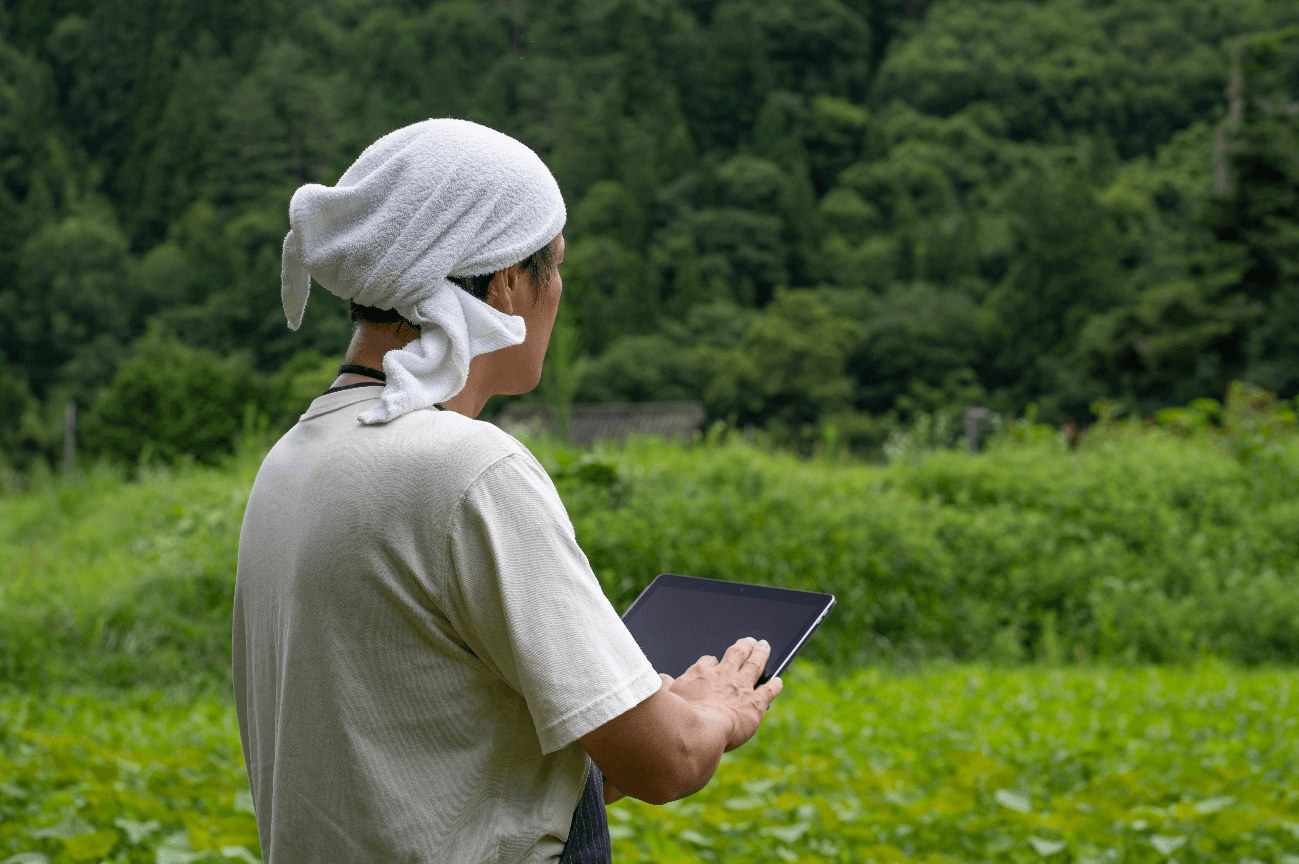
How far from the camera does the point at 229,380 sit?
39938 millimetres

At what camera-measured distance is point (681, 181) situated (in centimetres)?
5306

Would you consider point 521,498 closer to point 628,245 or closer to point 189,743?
point 189,743

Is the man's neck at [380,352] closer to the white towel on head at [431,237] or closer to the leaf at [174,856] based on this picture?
the white towel on head at [431,237]

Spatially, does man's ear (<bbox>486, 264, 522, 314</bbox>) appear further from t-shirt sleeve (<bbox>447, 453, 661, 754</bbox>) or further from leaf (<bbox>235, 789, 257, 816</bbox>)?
leaf (<bbox>235, 789, 257, 816</bbox>)

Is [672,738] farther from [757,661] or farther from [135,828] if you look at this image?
[135,828]

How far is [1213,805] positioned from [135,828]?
2584mm

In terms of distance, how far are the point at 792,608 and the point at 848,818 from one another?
1.86 m

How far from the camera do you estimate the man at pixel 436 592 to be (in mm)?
1110

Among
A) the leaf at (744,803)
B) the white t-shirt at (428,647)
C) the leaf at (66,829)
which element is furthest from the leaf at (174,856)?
the white t-shirt at (428,647)

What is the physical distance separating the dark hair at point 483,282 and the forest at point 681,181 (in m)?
32.9

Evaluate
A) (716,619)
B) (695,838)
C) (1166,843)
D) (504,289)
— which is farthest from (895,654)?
(504,289)

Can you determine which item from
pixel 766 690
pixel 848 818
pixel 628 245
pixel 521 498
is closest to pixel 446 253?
pixel 521 498

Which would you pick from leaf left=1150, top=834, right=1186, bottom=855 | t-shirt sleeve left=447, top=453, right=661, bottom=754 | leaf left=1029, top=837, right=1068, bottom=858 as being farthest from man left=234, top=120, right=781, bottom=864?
leaf left=1150, top=834, right=1186, bottom=855

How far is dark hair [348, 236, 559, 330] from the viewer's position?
4.08 ft
